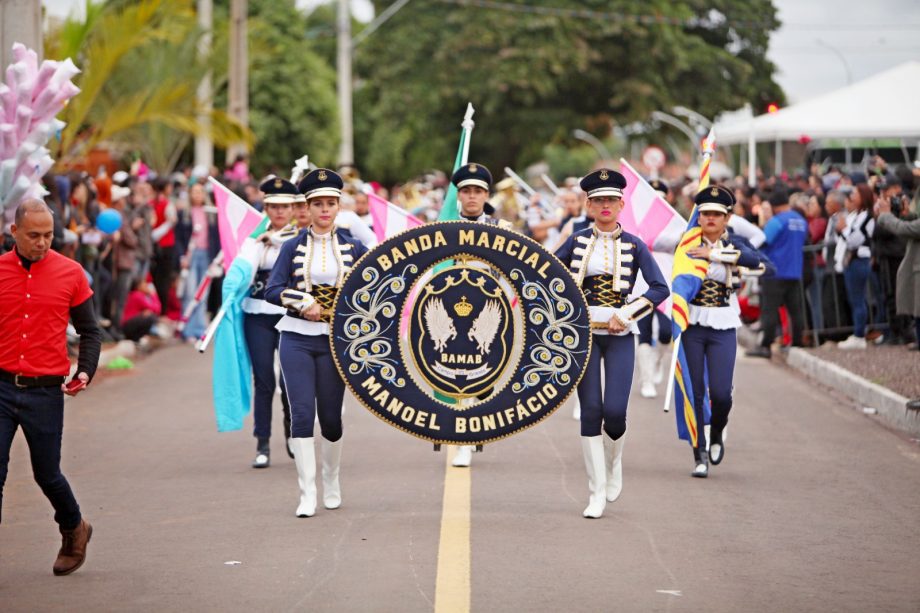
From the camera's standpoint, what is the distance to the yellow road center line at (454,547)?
7.14m

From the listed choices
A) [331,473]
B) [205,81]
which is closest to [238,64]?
[205,81]

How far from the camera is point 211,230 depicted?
21.8 metres

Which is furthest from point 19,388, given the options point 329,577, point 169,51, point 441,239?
point 169,51

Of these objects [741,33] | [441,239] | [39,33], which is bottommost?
[441,239]

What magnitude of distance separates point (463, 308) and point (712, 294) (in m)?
2.61

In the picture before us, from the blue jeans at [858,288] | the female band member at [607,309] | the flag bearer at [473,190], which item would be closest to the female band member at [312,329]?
the flag bearer at [473,190]

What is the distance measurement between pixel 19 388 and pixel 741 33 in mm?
49270

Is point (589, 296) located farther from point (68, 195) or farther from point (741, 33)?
point (741, 33)

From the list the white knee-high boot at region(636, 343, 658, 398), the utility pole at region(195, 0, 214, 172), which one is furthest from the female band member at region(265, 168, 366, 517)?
the utility pole at region(195, 0, 214, 172)

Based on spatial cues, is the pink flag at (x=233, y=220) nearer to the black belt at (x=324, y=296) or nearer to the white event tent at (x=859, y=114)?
the black belt at (x=324, y=296)

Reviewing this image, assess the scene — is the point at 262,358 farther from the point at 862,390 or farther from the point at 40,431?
the point at 862,390

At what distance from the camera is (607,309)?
9344 mm

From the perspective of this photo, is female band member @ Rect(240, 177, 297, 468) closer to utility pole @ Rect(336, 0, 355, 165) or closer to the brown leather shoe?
the brown leather shoe

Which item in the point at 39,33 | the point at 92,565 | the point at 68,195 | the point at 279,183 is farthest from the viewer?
the point at 68,195
